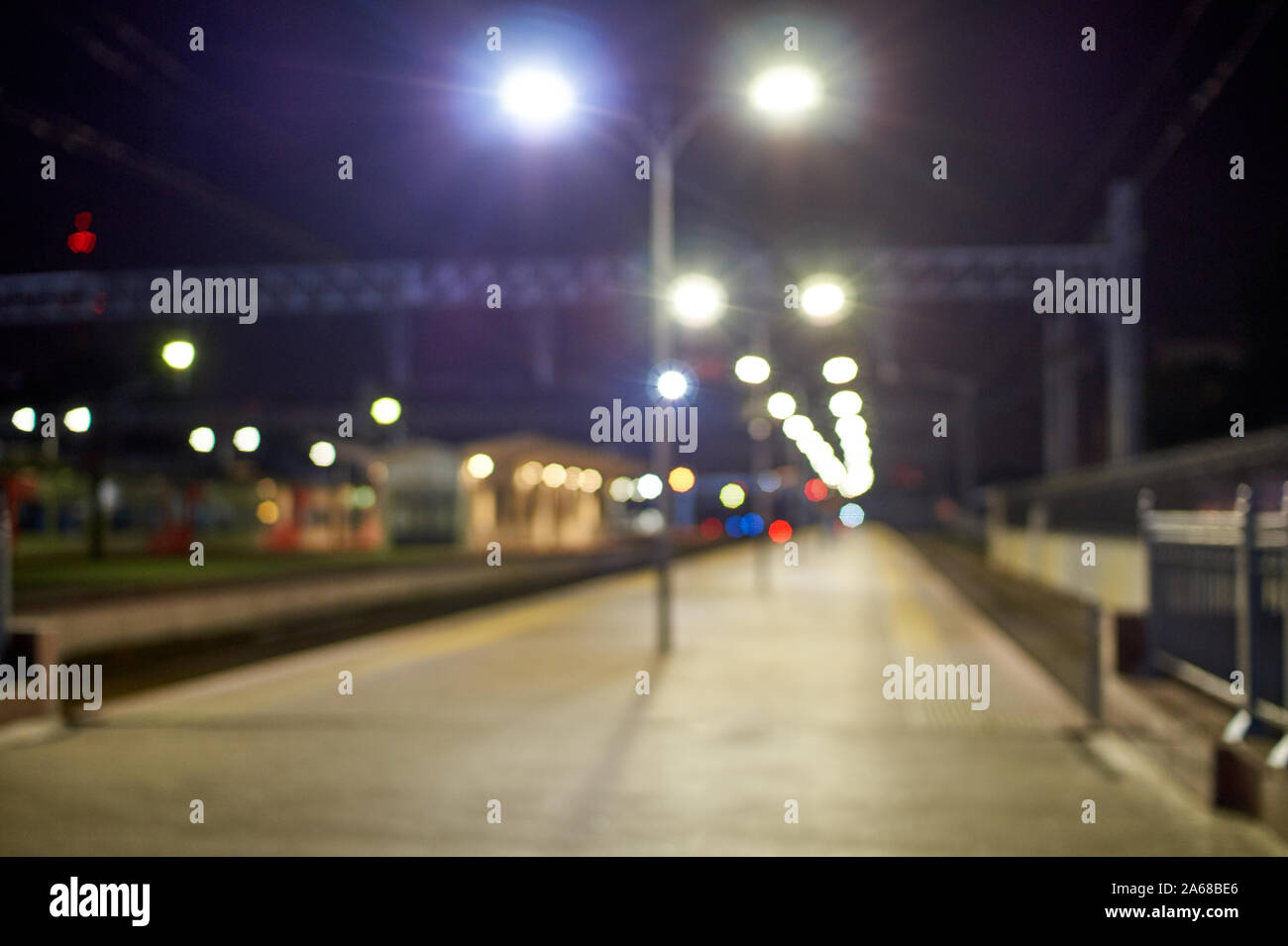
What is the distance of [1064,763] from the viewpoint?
10.0 m

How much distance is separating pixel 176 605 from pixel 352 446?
3164cm

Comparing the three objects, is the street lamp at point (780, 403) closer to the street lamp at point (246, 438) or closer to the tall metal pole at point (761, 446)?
the tall metal pole at point (761, 446)

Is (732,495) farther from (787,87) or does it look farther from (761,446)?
(787,87)

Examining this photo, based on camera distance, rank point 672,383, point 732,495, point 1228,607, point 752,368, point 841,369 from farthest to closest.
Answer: point 732,495 < point 752,368 < point 841,369 < point 672,383 < point 1228,607

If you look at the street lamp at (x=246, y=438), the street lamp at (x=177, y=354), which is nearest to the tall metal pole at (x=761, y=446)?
the street lamp at (x=246, y=438)

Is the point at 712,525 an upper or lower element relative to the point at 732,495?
lower

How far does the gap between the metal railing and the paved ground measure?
3.25 ft

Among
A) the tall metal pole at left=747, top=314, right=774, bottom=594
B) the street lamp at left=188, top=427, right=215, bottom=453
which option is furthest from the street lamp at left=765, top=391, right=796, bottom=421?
the street lamp at left=188, top=427, right=215, bottom=453

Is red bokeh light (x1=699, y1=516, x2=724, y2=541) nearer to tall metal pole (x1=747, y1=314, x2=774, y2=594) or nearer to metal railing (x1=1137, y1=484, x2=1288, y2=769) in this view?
tall metal pole (x1=747, y1=314, x2=774, y2=594)

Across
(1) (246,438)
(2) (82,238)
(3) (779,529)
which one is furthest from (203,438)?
(3) (779,529)

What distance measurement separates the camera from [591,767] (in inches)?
384

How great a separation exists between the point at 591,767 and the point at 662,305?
30.0 ft
